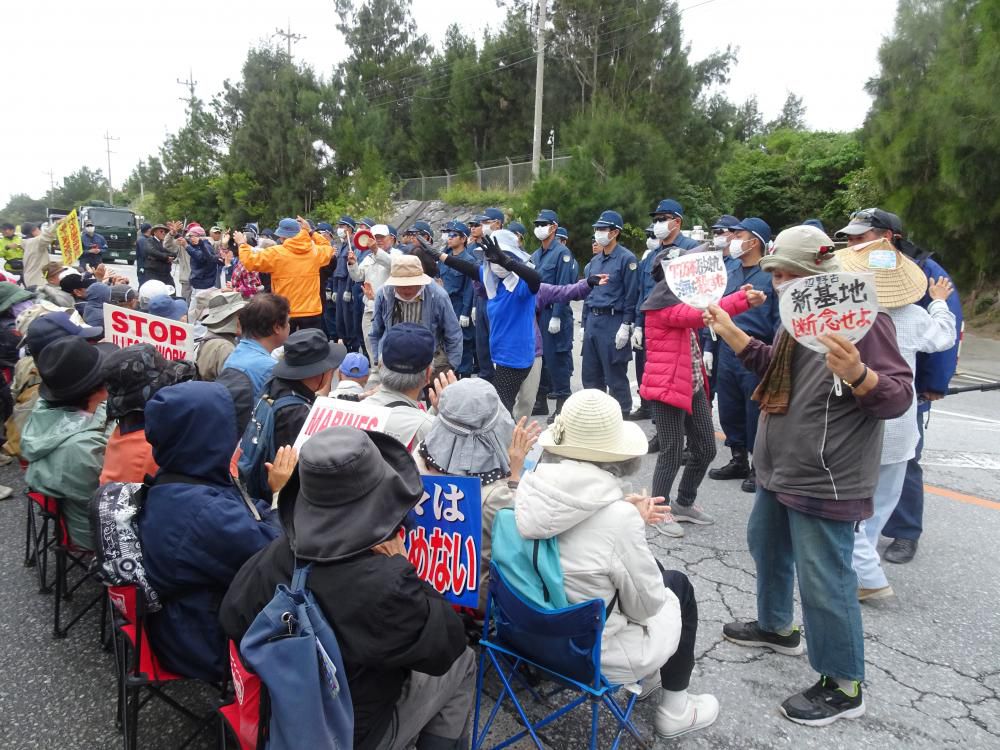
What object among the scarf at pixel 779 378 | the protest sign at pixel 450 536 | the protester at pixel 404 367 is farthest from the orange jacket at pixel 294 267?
the scarf at pixel 779 378

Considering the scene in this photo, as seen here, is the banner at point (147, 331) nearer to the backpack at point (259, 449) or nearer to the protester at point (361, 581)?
the backpack at point (259, 449)

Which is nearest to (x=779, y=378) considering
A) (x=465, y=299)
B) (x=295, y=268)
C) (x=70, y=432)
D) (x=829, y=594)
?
(x=829, y=594)

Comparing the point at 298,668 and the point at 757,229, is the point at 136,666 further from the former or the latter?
the point at 757,229

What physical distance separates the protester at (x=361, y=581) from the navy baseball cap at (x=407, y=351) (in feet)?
5.02

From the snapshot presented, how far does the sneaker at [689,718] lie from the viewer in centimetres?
264

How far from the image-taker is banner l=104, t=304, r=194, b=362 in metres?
4.45

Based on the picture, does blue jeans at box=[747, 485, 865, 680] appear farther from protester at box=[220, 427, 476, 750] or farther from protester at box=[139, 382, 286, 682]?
protester at box=[139, 382, 286, 682]

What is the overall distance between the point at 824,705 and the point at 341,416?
2304 millimetres

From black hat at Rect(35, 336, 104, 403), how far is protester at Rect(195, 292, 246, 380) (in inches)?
32.4

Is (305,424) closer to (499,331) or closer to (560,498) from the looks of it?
(560,498)

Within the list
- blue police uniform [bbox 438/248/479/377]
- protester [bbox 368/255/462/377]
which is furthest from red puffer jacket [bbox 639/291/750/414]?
blue police uniform [bbox 438/248/479/377]

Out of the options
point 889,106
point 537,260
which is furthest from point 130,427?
point 889,106

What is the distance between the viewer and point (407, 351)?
3557 mm

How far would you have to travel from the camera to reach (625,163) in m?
21.7
